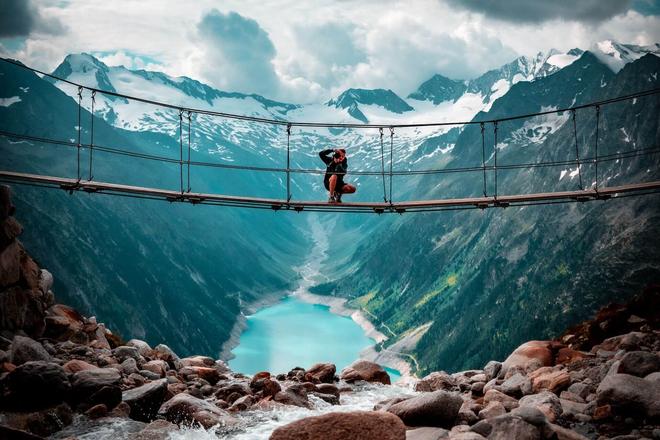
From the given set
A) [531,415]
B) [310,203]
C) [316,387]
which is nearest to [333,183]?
[310,203]

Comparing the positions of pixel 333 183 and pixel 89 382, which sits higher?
pixel 333 183

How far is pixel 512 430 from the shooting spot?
17.2 meters

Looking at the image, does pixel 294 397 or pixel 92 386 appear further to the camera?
pixel 294 397

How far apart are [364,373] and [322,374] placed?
8.46 ft

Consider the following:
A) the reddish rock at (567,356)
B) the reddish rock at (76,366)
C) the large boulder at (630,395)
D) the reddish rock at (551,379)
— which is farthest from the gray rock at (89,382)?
the reddish rock at (567,356)

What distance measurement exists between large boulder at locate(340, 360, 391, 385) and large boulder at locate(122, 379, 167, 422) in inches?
399

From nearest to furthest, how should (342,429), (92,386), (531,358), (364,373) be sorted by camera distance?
(342,429), (92,386), (531,358), (364,373)

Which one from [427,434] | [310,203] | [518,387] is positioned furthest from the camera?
[310,203]

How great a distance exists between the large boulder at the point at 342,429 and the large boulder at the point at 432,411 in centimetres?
307

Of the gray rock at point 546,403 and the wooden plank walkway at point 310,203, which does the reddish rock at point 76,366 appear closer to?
the wooden plank walkway at point 310,203

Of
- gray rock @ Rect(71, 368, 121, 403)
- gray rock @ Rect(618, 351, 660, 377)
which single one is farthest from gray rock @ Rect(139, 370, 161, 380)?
gray rock @ Rect(618, 351, 660, 377)

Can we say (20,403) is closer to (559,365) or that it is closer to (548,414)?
(548,414)

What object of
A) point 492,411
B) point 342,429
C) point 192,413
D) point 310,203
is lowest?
point 192,413

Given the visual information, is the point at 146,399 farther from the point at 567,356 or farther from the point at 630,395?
the point at 567,356
